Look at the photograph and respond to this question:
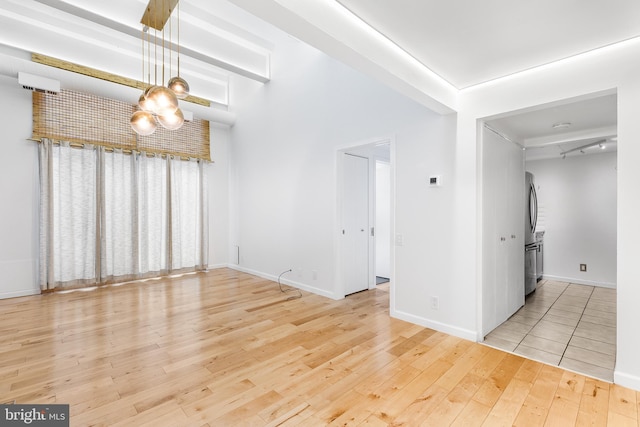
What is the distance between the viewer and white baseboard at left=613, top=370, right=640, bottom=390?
2.11m

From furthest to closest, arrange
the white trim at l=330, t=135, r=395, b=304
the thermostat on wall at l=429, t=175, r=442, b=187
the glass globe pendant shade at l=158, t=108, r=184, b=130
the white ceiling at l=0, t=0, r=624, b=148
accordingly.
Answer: the white trim at l=330, t=135, r=395, b=304 < the thermostat on wall at l=429, t=175, r=442, b=187 < the glass globe pendant shade at l=158, t=108, r=184, b=130 < the white ceiling at l=0, t=0, r=624, b=148

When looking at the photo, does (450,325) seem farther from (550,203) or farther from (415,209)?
(550,203)

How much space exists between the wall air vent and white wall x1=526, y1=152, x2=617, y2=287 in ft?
26.9

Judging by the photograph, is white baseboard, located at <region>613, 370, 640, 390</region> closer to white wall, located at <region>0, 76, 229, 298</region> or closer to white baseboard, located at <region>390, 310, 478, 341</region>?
white baseboard, located at <region>390, 310, 478, 341</region>

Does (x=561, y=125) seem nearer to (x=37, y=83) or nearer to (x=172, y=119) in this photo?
(x=172, y=119)

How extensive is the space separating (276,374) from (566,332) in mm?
3128

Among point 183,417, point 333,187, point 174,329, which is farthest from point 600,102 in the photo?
point 174,329

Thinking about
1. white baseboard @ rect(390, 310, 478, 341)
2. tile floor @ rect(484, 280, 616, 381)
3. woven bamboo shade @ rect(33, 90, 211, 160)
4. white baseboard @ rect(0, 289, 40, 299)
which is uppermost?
woven bamboo shade @ rect(33, 90, 211, 160)

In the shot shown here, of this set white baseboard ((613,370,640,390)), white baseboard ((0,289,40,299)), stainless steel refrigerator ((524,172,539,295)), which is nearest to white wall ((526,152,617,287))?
stainless steel refrigerator ((524,172,539,295))

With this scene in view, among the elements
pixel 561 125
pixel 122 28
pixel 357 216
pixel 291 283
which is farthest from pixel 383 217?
pixel 122 28

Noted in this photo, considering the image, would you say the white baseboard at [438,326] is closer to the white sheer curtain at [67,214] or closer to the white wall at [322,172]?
the white wall at [322,172]

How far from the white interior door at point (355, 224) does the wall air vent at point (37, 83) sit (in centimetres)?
422

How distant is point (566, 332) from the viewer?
3197 mm

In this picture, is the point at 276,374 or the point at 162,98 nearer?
the point at 276,374
